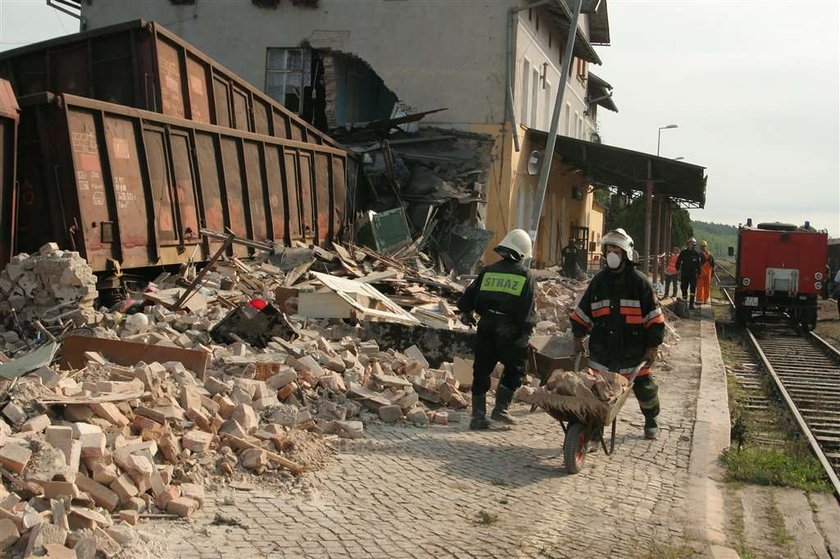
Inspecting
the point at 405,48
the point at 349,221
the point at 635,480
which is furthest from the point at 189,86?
the point at 405,48

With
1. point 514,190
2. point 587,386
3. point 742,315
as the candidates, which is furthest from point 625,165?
point 587,386

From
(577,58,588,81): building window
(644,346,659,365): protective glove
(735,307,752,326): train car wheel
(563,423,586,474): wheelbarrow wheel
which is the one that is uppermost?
(577,58,588,81): building window

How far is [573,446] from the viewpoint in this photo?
6.73 metres

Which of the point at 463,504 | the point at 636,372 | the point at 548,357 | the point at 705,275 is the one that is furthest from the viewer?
the point at 705,275

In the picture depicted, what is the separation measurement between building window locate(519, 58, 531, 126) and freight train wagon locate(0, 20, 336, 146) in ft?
45.2

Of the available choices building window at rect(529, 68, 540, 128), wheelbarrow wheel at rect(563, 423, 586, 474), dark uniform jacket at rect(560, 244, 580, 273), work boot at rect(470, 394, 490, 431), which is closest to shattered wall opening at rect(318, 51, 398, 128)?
building window at rect(529, 68, 540, 128)

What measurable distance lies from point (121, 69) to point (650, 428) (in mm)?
9614

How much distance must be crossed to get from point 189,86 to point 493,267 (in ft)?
26.9

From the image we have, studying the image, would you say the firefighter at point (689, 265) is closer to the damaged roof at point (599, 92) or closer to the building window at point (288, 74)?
the building window at point (288, 74)

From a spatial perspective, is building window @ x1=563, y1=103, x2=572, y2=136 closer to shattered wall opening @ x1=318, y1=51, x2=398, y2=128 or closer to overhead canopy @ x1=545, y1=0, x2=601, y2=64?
overhead canopy @ x1=545, y1=0, x2=601, y2=64

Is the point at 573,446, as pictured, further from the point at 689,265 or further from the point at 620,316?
the point at 689,265

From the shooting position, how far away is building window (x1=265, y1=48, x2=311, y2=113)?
86.5 feet

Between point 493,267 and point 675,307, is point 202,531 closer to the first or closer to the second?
point 493,267

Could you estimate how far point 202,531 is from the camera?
15.7 ft
